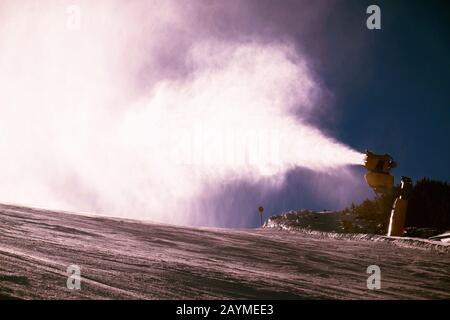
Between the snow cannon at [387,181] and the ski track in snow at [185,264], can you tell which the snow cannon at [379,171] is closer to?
the snow cannon at [387,181]

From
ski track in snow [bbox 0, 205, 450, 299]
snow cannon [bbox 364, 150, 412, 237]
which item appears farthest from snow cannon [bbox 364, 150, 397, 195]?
ski track in snow [bbox 0, 205, 450, 299]

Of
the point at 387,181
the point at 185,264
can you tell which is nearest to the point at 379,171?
the point at 387,181

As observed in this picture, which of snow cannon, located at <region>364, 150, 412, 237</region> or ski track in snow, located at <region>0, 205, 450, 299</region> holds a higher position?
snow cannon, located at <region>364, 150, 412, 237</region>

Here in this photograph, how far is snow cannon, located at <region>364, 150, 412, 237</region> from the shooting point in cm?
1288

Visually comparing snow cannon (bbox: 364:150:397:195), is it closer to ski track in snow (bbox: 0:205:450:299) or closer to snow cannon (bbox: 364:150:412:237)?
snow cannon (bbox: 364:150:412:237)

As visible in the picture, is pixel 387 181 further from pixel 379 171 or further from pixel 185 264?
pixel 185 264

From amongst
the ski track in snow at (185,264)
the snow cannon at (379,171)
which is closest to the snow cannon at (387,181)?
the snow cannon at (379,171)

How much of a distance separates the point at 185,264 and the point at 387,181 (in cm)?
907

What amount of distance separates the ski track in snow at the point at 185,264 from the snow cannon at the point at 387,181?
3.29 m

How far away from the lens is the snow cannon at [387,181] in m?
12.9

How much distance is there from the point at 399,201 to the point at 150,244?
348 inches

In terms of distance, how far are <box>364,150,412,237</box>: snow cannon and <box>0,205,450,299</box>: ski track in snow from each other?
329 cm
